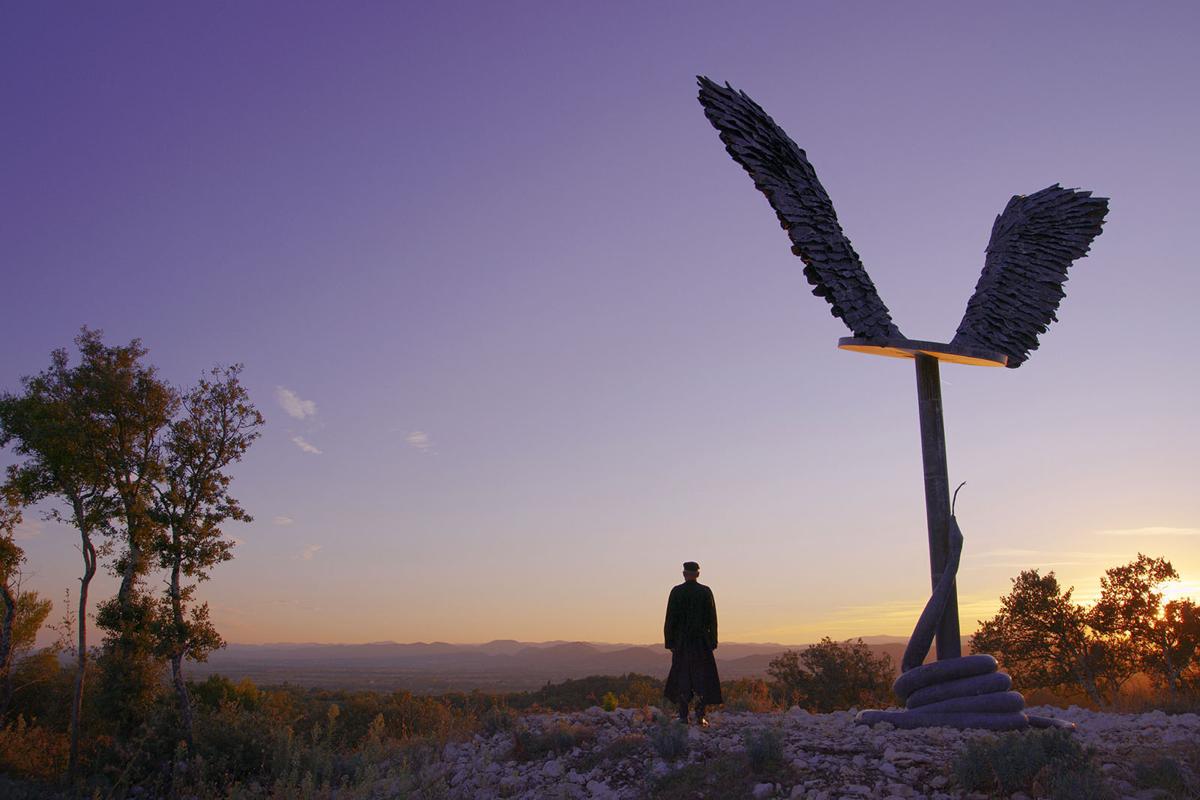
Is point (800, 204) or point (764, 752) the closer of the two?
point (764, 752)

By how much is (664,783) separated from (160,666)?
10250 millimetres

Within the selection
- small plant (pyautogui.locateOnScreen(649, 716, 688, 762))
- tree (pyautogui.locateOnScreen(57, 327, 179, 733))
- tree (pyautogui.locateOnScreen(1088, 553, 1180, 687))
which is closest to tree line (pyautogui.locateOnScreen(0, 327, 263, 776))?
tree (pyautogui.locateOnScreen(57, 327, 179, 733))

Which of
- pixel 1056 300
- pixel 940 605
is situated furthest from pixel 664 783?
pixel 1056 300

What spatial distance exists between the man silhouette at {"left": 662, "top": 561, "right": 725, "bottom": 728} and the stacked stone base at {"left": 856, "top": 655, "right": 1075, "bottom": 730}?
6.39 ft

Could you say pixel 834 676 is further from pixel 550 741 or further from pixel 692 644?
pixel 550 741

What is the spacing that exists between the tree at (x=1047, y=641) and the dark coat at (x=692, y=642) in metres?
12.0

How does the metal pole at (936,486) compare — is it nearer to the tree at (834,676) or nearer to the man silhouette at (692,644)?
the man silhouette at (692,644)

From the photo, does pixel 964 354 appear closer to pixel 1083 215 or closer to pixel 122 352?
pixel 1083 215

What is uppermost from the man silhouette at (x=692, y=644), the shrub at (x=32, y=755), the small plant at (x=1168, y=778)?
the man silhouette at (x=692, y=644)

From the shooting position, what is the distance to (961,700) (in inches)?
410

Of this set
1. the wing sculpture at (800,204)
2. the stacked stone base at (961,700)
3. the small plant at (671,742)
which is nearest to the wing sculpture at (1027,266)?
the wing sculpture at (800,204)

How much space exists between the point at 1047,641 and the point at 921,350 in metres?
11.9

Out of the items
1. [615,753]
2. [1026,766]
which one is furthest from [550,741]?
[1026,766]

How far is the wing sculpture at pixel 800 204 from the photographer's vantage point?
1101 cm
